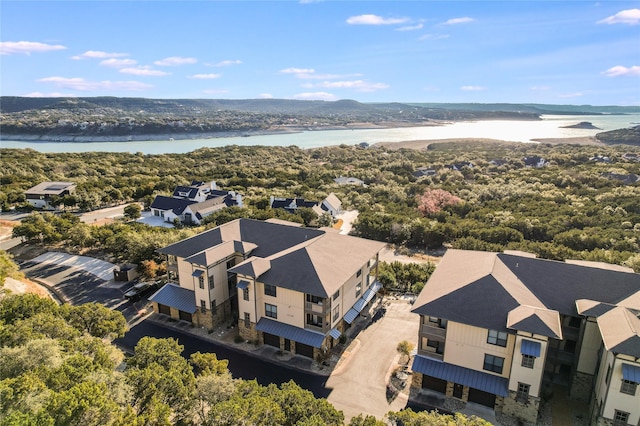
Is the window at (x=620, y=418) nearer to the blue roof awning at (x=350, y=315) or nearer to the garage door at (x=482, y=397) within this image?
the garage door at (x=482, y=397)

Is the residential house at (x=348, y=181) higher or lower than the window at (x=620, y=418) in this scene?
lower

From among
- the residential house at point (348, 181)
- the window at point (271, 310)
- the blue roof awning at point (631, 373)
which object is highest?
the blue roof awning at point (631, 373)

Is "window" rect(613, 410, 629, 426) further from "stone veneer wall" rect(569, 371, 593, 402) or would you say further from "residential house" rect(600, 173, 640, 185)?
"residential house" rect(600, 173, 640, 185)

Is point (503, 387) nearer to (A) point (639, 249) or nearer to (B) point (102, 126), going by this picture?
(A) point (639, 249)

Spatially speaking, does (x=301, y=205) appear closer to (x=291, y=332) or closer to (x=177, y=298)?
(x=177, y=298)

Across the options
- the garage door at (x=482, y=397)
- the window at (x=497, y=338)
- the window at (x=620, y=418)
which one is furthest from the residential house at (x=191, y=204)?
the window at (x=620, y=418)

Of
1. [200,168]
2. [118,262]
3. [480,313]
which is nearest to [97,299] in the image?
[118,262]
